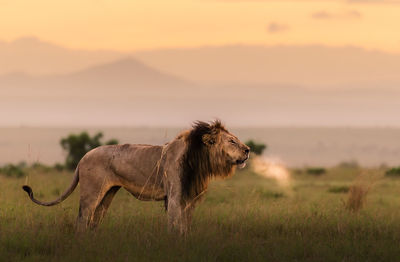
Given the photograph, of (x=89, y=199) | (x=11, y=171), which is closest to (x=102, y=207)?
(x=89, y=199)

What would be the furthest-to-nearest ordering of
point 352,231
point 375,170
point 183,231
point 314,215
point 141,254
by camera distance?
point 375,170
point 314,215
point 352,231
point 183,231
point 141,254

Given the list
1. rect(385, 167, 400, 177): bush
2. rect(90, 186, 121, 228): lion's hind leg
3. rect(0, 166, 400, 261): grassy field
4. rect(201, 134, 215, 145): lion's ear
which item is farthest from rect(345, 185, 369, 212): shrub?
rect(385, 167, 400, 177): bush

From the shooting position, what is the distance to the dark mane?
8.52 m

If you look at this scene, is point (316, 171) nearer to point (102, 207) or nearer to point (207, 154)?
point (102, 207)

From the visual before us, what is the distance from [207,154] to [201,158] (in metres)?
0.10

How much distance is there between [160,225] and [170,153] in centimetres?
99

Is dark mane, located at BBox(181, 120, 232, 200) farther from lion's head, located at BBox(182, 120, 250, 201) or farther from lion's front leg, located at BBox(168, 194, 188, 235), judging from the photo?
lion's front leg, located at BBox(168, 194, 188, 235)

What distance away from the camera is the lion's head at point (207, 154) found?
8469 mm

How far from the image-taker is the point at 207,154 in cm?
862

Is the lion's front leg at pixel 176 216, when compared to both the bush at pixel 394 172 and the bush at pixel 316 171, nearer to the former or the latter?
the bush at pixel 394 172

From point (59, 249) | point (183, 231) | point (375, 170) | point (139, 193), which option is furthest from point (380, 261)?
point (375, 170)

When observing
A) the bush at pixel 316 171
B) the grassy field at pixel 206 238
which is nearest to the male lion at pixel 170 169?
the grassy field at pixel 206 238

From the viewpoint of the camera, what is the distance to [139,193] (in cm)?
877

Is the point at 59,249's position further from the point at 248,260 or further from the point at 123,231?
the point at 248,260
